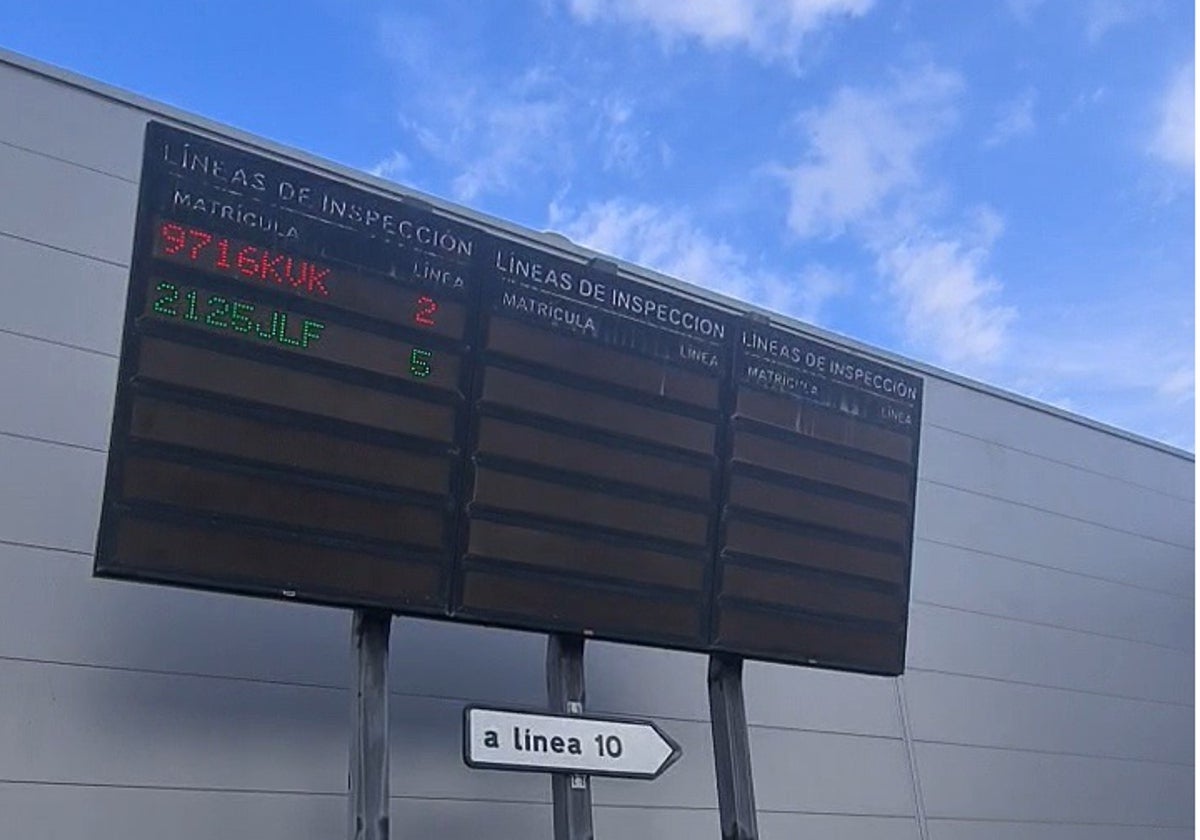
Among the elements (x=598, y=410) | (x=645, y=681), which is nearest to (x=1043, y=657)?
(x=645, y=681)

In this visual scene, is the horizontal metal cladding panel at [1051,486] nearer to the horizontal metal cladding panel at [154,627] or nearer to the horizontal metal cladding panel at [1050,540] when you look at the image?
the horizontal metal cladding panel at [1050,540]

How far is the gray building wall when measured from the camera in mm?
4957

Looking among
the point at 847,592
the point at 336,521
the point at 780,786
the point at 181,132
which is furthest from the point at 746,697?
the point at 181,132

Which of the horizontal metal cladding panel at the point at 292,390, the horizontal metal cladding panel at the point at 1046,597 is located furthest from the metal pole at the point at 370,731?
the horizontal metal cladding panel at the point at 1046,597

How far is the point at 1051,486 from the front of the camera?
8828 millimetres

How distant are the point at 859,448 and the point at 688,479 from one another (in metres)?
0.96

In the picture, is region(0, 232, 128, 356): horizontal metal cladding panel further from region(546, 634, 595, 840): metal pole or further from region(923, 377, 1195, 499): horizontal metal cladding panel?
region(923, 377, 1195, 499): horizontal metal cladding panel

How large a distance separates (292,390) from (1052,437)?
5.86 metres

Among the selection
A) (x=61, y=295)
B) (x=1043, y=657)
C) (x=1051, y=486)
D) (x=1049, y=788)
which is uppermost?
(x=1051, y=486)

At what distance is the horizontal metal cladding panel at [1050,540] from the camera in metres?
8.15

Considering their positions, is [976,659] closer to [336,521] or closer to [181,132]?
[336,521]

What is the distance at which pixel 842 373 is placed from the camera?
19.5 ft

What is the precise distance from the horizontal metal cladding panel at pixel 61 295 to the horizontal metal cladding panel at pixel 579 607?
171cm

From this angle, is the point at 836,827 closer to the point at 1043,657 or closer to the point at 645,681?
the point at 645,681
